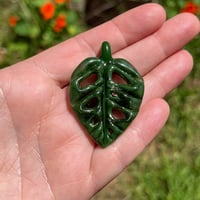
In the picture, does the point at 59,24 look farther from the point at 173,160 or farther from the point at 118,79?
the point at 173,160

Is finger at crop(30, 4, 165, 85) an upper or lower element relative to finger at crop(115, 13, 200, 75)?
upper

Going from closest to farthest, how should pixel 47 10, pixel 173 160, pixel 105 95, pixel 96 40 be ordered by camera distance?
pixel 105 95
pixel 96 40
pixel 173 160
pixel 47 10

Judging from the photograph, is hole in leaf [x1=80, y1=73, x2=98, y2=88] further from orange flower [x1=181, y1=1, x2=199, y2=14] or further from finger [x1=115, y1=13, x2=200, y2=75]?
orange flower [x1=181, y1=1, x2=199, y2=14]

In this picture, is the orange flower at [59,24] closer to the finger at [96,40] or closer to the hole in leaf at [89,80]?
the finger at [96,40]

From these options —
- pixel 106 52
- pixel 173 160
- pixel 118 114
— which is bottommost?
pixel 173 160

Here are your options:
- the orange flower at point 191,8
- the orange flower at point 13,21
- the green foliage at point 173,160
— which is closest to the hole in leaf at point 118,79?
the green foliage at point 173,160

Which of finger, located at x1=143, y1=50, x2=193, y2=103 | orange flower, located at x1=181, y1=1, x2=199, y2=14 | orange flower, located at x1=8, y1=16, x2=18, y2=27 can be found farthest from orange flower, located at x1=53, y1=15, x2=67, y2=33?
finger, located at x1=143, y1=50, x2=193, y2=103

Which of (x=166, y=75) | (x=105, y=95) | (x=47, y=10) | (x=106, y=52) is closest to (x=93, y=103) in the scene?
(x=105, y=95)
